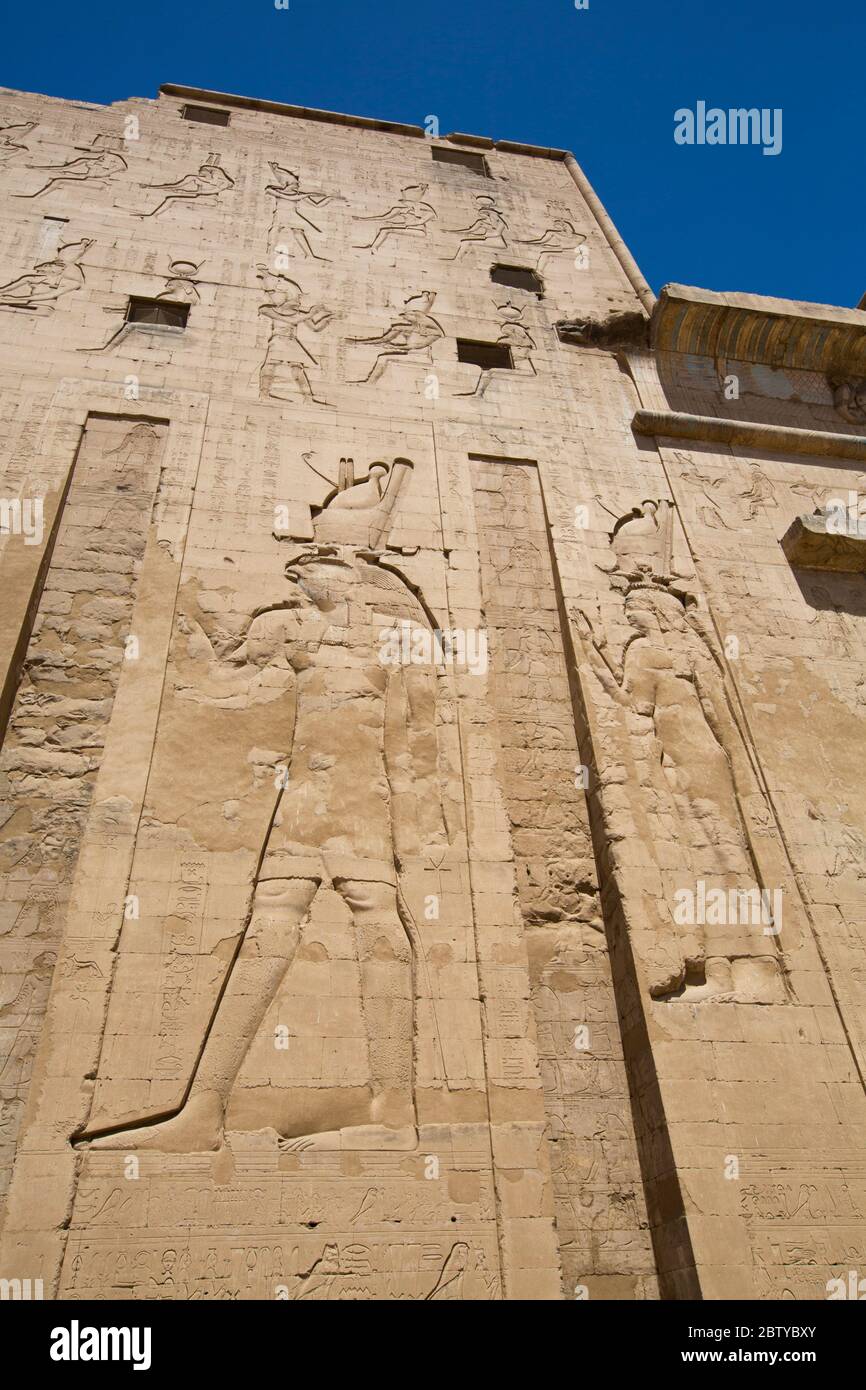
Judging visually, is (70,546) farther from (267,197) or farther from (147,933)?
(267,197)

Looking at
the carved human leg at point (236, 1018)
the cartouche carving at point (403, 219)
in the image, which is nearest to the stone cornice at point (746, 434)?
the cartouche carving at point (403, 219)

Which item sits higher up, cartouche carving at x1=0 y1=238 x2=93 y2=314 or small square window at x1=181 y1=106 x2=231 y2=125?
small square window at x1=181 y1=106 x2=231 y2=125

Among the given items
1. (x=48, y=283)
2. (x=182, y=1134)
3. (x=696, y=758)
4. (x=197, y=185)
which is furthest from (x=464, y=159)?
(x=182, y=1134)

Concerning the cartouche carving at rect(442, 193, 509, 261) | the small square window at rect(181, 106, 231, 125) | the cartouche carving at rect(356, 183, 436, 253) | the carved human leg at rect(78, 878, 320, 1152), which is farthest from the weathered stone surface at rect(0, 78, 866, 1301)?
the small square window at rect(181, 106, 231, 125)

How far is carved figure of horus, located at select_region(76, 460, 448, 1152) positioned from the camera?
15.5 feet

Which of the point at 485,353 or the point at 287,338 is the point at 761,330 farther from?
the point at 287,338

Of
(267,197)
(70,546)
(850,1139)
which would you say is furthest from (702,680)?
(267,197)

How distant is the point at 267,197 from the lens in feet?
33.0

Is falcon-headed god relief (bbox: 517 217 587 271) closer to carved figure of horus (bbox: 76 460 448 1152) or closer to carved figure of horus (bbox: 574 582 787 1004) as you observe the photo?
carved figure of horus (bbox: 76 460 448 1152)

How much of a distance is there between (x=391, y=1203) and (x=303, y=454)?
5.41 m

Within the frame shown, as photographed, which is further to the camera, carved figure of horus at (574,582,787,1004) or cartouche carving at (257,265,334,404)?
cartouche carving at (257,265,334,404)

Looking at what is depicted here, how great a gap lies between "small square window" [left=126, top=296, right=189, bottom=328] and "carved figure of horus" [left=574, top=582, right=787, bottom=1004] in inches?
188

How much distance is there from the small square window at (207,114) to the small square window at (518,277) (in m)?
4.03
